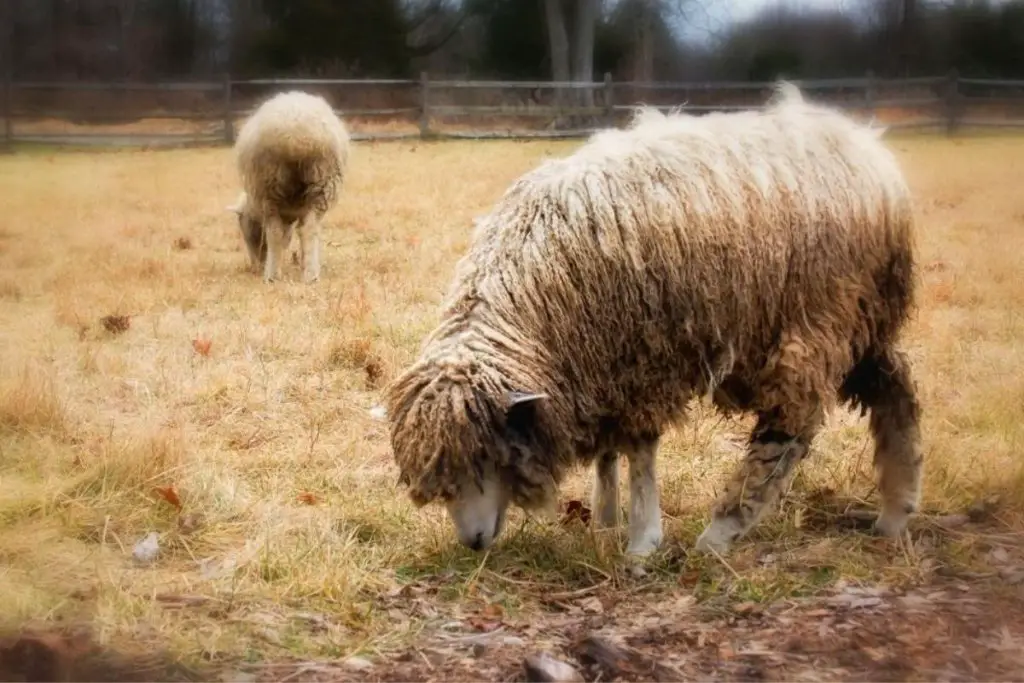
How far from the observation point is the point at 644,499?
3.33m

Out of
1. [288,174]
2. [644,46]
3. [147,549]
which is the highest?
[644,46]

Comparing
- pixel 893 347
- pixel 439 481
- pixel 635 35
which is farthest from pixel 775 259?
pixel 439 481

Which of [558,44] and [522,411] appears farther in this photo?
[522,411]

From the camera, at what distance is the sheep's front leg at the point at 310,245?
445 cm

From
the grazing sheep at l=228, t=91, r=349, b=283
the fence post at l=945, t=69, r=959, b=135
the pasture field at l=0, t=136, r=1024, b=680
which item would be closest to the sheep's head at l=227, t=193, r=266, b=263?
the grazing sheep at l=228, t=91, r=349, b=283

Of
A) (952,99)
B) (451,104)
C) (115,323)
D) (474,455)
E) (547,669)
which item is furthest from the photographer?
(115,323)

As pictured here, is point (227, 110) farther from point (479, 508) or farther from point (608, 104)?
point (479, 508)

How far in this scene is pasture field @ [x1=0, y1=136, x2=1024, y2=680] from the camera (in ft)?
7.75

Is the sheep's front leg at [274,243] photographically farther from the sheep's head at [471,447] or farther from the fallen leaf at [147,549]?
the fallen leaf at [147,549]

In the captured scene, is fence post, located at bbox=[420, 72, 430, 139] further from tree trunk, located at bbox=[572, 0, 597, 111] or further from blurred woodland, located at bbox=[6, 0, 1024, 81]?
tree trunk, located at bbox=[572, 0, 597, 111]

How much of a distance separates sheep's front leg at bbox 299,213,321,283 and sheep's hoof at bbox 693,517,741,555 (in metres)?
2.03

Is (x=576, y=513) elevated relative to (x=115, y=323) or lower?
lower

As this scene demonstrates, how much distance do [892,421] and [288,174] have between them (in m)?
2.75

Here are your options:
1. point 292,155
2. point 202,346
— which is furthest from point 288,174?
point 202,346
